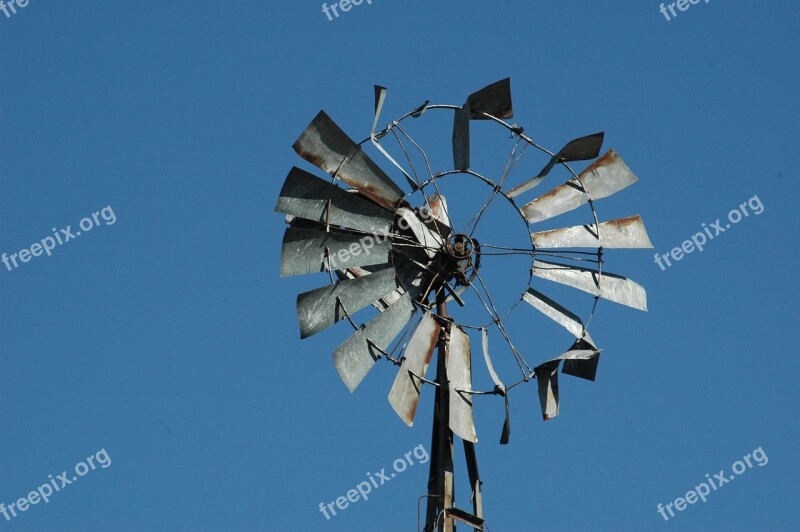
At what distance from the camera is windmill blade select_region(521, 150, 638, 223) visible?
1073cm

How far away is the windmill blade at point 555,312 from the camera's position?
10.5 meters

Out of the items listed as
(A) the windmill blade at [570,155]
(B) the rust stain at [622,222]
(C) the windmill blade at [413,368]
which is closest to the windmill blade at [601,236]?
(B) the rust stain at [622,222]

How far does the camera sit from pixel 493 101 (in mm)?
10398

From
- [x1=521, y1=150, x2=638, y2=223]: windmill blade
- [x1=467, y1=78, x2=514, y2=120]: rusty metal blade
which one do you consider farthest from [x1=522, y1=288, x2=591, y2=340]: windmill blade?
[x1=467, y1=78, x2=514, y2=120]: rusty metal blade

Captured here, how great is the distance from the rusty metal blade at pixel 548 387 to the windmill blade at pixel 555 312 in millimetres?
397

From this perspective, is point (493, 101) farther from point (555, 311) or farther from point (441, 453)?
point (441, 453)

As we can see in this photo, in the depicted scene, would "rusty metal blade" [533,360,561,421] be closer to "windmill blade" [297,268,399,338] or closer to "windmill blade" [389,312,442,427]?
"windmill blade" [389,312,442,427]

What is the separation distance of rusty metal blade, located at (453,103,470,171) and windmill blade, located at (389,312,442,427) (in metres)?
1.10

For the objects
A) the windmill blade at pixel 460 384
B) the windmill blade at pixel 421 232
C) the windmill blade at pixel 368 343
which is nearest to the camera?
the windmill blade at pixel 368 343

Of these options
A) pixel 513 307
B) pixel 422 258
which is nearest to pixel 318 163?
pixel 422 258

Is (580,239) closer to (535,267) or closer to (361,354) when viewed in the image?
(535,267)

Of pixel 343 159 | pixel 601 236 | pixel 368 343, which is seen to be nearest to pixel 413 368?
pixel 368 343

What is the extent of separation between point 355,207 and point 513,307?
136 cm

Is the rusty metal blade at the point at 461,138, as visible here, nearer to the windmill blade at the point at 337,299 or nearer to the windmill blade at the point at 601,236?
the windmill blade at the point at 601,236
